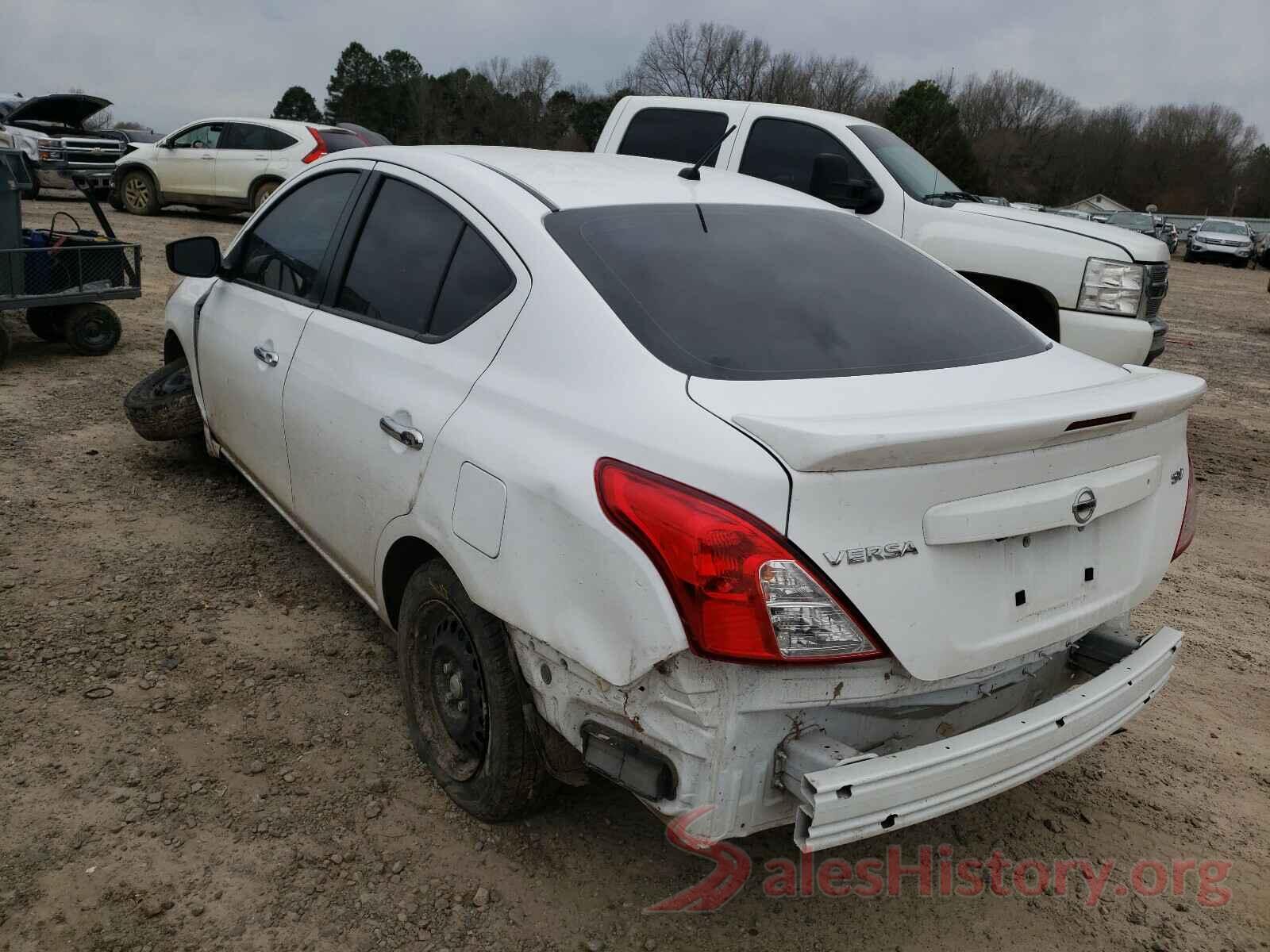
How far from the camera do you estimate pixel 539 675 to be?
7.06ft

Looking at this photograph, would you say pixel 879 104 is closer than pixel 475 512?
No

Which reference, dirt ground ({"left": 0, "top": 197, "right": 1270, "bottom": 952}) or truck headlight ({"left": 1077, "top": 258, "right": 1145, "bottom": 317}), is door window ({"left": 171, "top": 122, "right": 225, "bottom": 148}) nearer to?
dirt ground ({"left": 0, "top": 197, "right": 1270, "bottom": 952})

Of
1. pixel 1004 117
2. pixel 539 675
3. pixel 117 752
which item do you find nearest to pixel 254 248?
pixel 117 752

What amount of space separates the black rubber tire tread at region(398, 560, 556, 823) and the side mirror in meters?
1.97

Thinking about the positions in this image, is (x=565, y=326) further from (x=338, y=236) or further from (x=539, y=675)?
(x=338, y=236)

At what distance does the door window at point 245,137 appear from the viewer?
15.0 m

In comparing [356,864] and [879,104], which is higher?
[879,104]

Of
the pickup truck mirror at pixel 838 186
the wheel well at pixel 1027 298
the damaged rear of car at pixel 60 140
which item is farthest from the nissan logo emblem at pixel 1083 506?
the damaged rear of car at pixel 60 140

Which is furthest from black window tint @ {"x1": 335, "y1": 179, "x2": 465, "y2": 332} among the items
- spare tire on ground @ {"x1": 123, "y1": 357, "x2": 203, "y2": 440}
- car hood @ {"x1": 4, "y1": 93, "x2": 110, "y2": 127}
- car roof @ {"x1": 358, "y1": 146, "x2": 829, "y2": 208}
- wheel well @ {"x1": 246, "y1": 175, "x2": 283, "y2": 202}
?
wheel well @ {"x1": 246, "y1": 175, "x2": 283, "y2": 202}

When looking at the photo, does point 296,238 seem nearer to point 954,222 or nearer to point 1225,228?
point 954,222

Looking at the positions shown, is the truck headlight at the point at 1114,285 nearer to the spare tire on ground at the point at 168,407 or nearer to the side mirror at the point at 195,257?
the side mirror at the point at 195,257

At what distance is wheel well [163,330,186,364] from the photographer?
4711 mm

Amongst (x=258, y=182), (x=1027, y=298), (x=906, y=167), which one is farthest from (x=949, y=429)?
(x=258, y=182)

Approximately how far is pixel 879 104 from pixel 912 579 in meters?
66.8
